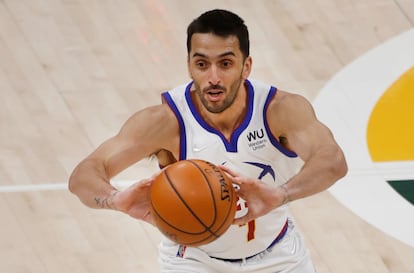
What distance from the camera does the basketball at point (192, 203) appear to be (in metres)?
5.06

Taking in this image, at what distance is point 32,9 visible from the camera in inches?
397

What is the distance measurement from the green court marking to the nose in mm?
3214

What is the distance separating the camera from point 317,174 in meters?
5.56

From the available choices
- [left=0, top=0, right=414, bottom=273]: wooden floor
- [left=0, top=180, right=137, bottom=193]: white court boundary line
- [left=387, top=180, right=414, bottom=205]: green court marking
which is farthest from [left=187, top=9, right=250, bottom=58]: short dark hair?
[left=387, top=180, right=414, bottom=205]: green court marking

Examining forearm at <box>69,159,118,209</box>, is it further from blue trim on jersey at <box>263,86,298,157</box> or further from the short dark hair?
blue trim on jersey at <box>263,86,298,157</box>

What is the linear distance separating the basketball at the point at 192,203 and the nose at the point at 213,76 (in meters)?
0.61

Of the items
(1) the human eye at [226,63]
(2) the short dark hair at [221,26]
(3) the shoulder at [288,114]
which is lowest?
(3) the shoulder at [288,114]

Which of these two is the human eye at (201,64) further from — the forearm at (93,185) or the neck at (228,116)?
the forearm at (93,185)

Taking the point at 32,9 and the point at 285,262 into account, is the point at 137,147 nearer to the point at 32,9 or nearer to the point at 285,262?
the point at 285,262

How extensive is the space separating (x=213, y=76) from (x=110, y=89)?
12.3ft

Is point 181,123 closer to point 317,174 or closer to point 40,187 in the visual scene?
point 317,174

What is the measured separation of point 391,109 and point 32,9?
364cm

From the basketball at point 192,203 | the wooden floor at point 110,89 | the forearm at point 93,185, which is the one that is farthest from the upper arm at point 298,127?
Answer: the wooden floor at point 110,89

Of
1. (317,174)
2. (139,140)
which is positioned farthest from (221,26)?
(317,174)
